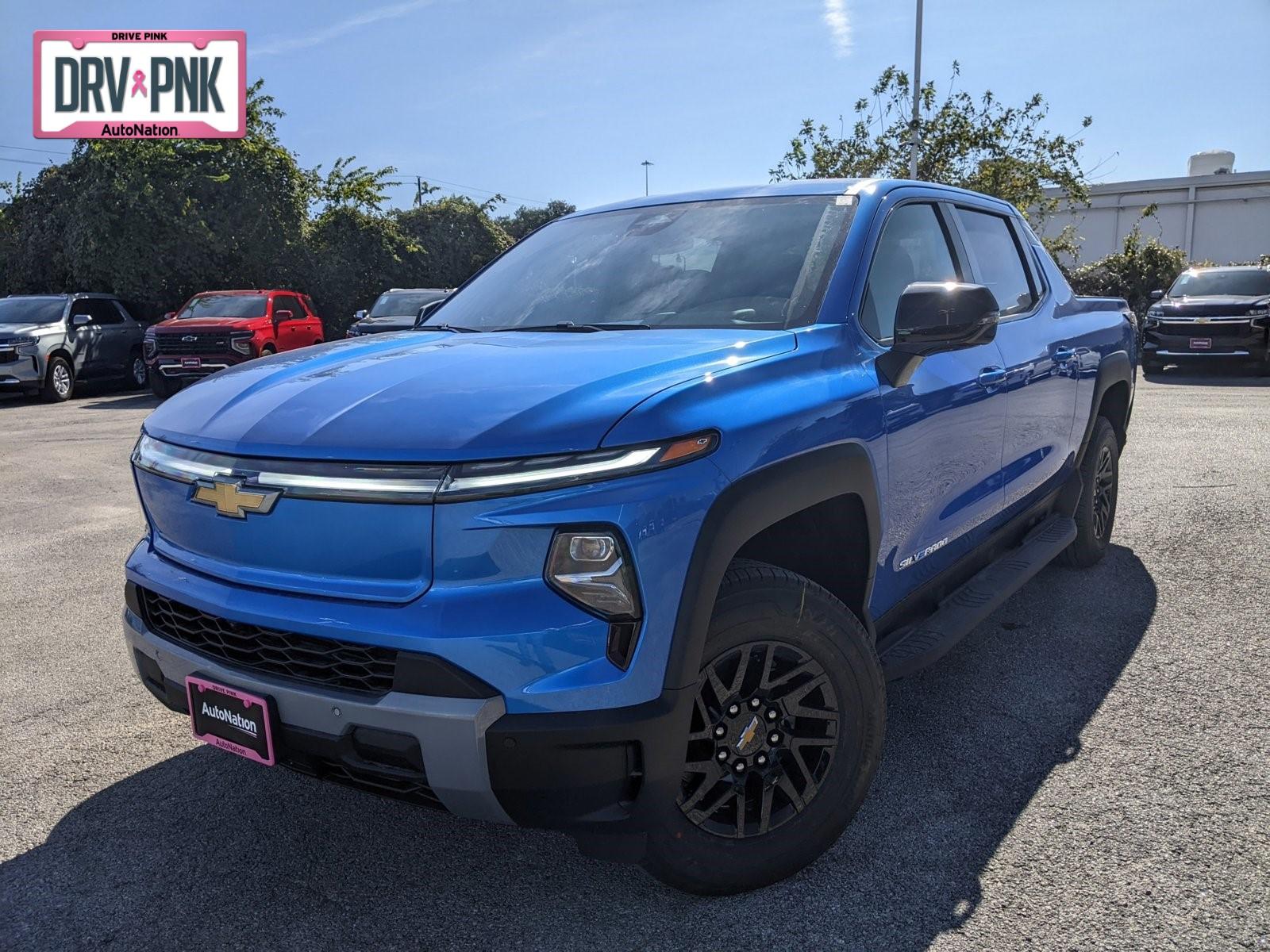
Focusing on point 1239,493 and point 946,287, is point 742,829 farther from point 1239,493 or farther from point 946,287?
point 1239,493

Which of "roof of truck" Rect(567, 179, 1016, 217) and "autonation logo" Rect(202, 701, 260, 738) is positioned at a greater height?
"roof of truck" Rect(567, 179, 1016, 217)

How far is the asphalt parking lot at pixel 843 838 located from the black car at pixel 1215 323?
42.9ft

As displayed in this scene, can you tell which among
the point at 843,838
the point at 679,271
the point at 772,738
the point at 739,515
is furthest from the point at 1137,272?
the point at 739,515

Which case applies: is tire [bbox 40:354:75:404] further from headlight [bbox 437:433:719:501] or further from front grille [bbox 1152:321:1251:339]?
front grille [bbox 1152:321:1251:339]

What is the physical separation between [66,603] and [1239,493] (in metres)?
7.07

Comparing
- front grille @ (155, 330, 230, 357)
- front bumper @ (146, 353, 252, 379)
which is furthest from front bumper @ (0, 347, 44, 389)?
front grille @ (155, 330, 230, 357)

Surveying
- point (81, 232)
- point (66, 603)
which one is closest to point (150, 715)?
point (66, 603)

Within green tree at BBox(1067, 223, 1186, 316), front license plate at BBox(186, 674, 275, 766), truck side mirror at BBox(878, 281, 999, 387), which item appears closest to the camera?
front license plate at BBox(186, 674, 275, 766)

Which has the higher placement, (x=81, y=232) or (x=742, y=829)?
(x=81, y=232)

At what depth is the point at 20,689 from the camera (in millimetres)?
3830

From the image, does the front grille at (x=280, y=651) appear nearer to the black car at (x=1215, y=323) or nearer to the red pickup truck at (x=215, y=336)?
the red pickup truck at (x=215, y=336)

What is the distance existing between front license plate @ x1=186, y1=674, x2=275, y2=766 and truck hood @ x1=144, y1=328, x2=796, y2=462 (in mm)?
535

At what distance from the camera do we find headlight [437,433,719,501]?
1993mm

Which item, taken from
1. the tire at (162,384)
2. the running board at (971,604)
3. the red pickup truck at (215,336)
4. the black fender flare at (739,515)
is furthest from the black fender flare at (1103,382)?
the tire at (162,384)
